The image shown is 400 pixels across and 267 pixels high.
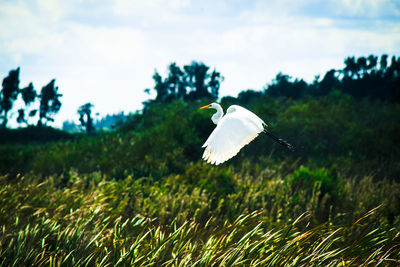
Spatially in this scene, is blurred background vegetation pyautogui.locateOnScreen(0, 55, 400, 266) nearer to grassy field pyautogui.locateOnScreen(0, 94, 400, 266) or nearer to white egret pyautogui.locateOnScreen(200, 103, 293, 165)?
grassy field pyautogui.locateOnScreen(0, 94, 400, 266)

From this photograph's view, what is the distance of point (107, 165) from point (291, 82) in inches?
773

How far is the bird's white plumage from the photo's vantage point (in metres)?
2.21

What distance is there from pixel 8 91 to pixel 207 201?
28918 millimetres

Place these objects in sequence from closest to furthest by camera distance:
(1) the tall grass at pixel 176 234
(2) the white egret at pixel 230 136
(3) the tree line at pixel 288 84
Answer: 1. (2) the white egret at pixel 230 136
2. (1) the tall grass at pixel 176 234
3. (3) the tree line at pixel 288 84

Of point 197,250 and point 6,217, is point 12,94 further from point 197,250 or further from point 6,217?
point 197,250

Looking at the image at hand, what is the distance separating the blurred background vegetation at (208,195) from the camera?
258 cm

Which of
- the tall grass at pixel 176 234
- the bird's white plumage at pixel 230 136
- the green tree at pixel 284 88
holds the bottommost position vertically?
the tall grass at pixel 176 234

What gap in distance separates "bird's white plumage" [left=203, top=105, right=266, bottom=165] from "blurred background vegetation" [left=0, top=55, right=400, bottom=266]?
2.69 feet

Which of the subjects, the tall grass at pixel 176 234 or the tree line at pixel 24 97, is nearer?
the tall grass at pixel 176 234

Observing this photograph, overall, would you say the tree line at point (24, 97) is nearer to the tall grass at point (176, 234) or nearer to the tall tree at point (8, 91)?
the tall tree at point (8, 91)

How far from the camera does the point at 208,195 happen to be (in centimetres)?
475

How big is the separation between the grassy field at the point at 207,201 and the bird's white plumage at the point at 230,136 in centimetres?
83

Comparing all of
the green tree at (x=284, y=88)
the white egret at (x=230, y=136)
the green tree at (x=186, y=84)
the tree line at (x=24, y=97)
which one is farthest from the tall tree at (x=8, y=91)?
the white egret at (x=230, y=136)

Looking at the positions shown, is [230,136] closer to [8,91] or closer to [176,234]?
[176,234]
